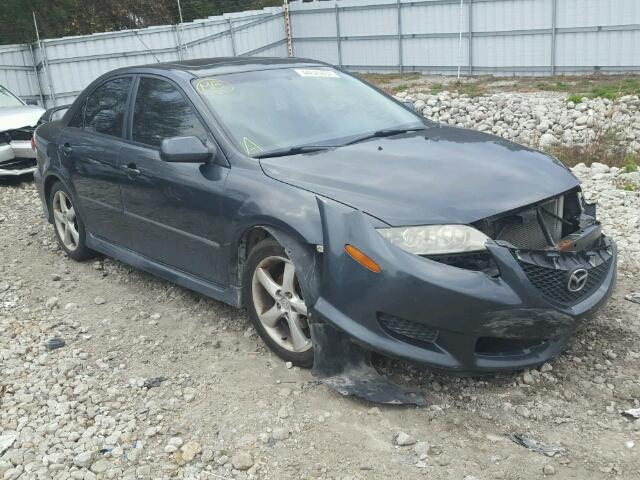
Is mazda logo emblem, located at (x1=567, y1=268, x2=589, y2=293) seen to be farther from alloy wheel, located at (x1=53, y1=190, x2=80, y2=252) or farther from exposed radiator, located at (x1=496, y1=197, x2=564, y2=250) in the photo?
alloy wheel, located at (x1=53, y1=190, x2=80, y2=252)

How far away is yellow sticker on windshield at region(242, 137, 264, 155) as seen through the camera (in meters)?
4.38

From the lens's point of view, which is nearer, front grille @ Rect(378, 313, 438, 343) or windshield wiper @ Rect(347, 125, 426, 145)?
front grille @ Rect(378, 313, 438, 343)

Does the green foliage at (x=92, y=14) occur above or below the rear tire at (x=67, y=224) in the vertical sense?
above

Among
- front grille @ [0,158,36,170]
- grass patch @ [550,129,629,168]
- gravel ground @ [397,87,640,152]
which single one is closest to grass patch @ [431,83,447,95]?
gravel ground @ [397,87,640,152]

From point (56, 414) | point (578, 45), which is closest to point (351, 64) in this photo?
point (578, 45)

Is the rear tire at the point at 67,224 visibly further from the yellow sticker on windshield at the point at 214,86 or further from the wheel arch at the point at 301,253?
the wheel arch at the point at 301,253

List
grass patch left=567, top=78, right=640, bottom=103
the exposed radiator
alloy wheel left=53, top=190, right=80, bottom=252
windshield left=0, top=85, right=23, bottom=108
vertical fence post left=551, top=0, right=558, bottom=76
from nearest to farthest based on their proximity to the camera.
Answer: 1. the exposed radiator
2. alloy wheel left=53, top=190, right=80, bottom=252
3. windshield left=0, top=85, right=23, bottom=108
4. grass patch left=567, top=78, right=640, bottom=103
5. vertical fence post left=551, top=0, right=558, bottom=76

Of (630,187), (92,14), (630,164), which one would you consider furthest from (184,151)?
(92,14)

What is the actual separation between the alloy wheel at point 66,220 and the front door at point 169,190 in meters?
1.26

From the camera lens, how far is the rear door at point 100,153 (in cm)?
542

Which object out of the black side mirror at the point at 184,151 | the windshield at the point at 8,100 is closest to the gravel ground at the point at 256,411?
the black side mirror at the point at 184,151

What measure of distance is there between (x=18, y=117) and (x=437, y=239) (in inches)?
339

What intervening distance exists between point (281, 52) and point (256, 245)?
69.7ft

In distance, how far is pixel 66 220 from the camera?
255 inches
